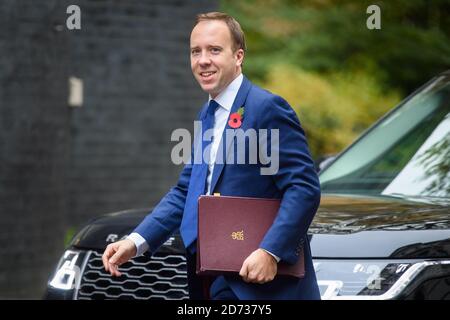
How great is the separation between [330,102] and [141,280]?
559 inches

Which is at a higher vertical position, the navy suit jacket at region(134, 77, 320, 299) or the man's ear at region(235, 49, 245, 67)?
the man's ear at region(235, 49, 245, 67)

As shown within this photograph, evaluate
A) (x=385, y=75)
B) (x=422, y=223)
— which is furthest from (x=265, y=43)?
(x=422, y=223)

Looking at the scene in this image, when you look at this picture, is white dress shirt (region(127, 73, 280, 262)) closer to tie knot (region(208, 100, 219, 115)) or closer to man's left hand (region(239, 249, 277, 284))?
tie knot (region(208, 100, 219, 115))

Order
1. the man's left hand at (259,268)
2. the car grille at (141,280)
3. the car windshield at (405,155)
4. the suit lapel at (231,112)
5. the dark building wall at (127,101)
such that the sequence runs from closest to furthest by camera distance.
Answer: the man's left hand at (259,268) → the suit lapel at (231,112) → the car grille at (141,280) → the car windshield at (405,155) → the dark building wall at (127,101)

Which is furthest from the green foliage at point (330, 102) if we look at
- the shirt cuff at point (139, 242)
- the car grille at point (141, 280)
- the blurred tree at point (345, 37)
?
the shirt cuff at point (139, 242)

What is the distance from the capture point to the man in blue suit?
3.65 m

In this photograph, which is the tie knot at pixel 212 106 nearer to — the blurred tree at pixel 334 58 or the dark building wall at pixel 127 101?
the dark building wall at pixel 127 101

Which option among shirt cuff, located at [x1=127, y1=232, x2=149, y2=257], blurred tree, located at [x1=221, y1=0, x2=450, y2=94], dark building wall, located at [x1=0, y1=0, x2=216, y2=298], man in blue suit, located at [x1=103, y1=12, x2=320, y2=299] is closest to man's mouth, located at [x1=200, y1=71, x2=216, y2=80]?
man in blue suit, located at [x1=103, y1=12, x2=320, y2=299]

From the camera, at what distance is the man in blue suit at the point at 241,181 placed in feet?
12.0

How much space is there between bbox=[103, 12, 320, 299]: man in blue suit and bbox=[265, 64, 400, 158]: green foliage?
1426 centimetres

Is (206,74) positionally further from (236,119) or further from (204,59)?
(236,119)

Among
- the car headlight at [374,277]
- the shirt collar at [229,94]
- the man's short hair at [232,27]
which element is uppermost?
the man's short hair at [232,27]

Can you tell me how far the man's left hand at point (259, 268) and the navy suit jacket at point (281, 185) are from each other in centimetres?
3
